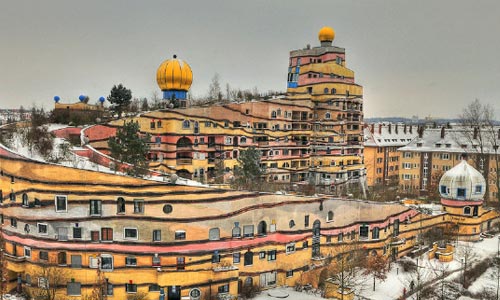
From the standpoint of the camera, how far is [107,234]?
2488cm

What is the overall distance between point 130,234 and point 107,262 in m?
2.03

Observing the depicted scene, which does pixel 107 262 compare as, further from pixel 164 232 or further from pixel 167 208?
pixel 167 208

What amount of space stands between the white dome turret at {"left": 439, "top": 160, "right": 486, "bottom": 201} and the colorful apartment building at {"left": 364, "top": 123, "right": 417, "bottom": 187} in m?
20.4

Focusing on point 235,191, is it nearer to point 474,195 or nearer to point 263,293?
point 263,293

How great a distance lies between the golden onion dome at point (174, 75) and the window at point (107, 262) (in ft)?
66.2

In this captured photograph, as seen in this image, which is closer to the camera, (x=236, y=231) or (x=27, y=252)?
(x=27, y=252)

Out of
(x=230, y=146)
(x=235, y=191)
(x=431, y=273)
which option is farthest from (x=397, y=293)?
(x=230, y=146)

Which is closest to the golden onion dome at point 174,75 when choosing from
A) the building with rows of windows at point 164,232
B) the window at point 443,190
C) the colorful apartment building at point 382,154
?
the building with rows of windows at point 164,232

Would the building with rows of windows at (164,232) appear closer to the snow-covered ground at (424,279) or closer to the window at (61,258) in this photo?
the window at (61,258)

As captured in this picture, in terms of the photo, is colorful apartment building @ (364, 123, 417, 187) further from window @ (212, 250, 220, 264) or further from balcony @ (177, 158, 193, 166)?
window @ (212, 250, 220, 264)

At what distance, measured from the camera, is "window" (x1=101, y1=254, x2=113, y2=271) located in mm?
24844

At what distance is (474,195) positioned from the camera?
40.1m

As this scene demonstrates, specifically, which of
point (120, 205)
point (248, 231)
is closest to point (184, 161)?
point (248, 231)

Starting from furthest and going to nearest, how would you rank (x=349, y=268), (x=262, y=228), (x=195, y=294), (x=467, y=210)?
(x=467, y=210)
(x=349, y=268)
(x=262, y=228)
(x=195, y=294)
